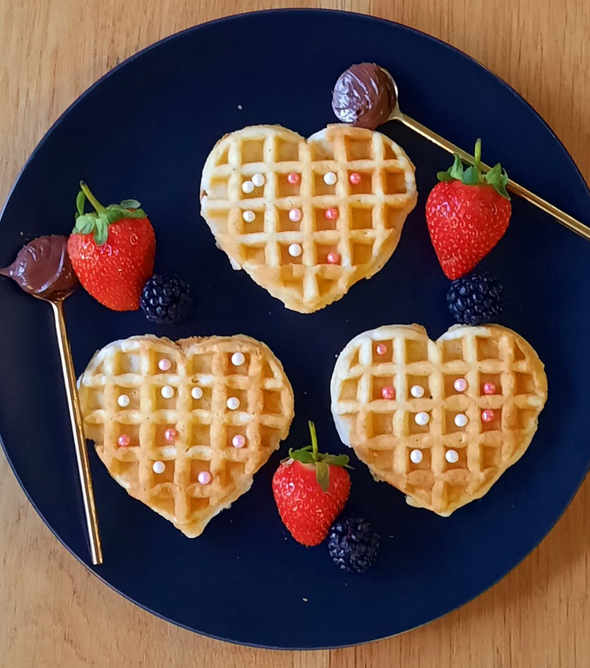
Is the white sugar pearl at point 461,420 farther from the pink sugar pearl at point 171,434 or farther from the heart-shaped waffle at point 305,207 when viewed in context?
the pink sugar pearl at point 171,434

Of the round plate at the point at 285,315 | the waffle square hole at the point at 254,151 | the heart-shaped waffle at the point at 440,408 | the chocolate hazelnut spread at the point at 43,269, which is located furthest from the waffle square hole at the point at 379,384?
the chocolate hazelnut spread at the point at 43,269

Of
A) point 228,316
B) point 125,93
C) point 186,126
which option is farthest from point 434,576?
point 125,93

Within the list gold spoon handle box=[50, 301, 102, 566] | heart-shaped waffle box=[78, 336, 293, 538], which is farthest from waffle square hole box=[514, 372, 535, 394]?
gold spoon handle box=[50, 301, 102, 566]

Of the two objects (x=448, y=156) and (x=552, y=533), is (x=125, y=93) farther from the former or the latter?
(x=552, y=533)

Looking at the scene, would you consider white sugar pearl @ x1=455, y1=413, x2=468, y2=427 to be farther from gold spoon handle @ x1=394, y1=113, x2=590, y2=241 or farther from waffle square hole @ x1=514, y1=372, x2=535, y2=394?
gold spoon handle @ x1=394, y1=113, x2=590, y2=241

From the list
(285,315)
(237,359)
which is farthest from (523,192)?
(237,359)

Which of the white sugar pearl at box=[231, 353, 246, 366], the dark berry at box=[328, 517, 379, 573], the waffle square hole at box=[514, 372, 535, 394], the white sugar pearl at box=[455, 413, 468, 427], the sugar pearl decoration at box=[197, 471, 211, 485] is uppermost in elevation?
the white sugar pearl at box=[231, 353, 246, 366]

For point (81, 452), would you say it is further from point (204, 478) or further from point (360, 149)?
point (360, 149)

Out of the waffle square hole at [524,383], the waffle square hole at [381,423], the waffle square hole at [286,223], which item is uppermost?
the waffle square hole at [286,223]
